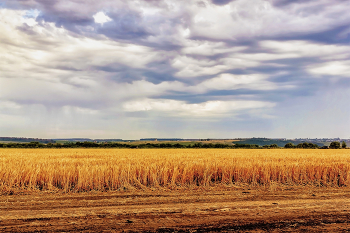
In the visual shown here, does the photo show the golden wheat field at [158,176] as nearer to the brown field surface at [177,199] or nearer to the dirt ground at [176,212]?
the brown field surface at [177,199]

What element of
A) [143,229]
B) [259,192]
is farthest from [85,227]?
[259,192]

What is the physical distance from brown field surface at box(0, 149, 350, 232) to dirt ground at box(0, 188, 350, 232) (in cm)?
2

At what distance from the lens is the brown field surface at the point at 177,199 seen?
6.68m

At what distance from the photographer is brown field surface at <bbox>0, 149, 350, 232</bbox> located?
6.68 m

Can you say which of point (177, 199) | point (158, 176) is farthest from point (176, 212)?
point (158, 176)

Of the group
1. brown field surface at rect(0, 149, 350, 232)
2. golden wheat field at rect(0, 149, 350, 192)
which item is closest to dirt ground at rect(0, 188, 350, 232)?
brown field surface at rect(0, 149, 350, 232)

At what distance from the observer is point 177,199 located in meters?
9.45

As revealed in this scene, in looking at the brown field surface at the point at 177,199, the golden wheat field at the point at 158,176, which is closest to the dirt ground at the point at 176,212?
the brown field surface at the point at 177,199

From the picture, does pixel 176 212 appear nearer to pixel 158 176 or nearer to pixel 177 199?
pixel 177 199

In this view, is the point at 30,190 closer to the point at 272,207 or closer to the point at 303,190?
the point at 272,207

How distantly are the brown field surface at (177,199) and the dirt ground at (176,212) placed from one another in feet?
0.08

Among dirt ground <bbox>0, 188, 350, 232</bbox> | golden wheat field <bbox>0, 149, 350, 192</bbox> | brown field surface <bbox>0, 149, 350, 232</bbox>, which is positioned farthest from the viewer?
golden wheat field <bbox>0, 149, 350, 192</bbox>

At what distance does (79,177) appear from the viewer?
446 inches

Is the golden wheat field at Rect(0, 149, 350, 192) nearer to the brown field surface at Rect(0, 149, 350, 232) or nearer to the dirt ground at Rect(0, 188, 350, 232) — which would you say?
the brown field surface at Rect(0, 149, 350, 232)
